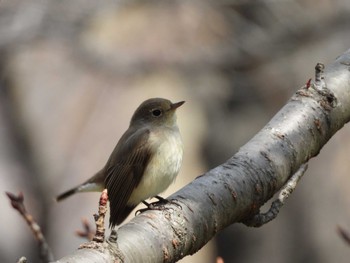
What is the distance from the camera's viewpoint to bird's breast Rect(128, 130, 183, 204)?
14.7 feet

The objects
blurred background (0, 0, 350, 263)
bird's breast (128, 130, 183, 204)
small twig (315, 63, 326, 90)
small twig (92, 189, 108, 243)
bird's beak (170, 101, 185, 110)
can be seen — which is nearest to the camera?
small twig (92, 189, 108, 243)

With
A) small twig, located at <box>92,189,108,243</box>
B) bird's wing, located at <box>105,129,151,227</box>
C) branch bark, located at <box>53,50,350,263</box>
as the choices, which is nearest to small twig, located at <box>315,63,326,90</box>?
branch bark, located at <box>53,50,350,263</box>

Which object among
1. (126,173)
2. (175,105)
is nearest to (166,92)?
(175,105)

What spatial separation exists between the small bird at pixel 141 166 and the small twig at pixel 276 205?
0.89 m

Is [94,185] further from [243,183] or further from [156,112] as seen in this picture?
[243,183]

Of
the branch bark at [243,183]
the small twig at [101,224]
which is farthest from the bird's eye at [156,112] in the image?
the small twig at [101,224]

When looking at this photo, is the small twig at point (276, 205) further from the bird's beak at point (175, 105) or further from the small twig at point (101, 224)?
the bird's beak at point (175, 105)

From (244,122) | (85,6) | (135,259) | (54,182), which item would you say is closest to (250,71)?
(244,122)

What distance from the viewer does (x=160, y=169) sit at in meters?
4.49

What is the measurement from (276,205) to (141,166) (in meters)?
1.08

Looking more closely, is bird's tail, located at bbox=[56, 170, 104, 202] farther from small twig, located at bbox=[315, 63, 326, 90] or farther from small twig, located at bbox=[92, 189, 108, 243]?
small twig, located at bbox=[92, 189, 108, 243]

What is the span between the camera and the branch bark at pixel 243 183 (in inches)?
118

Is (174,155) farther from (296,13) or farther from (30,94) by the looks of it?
(30,94)

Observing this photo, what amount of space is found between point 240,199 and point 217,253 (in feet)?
19.2
